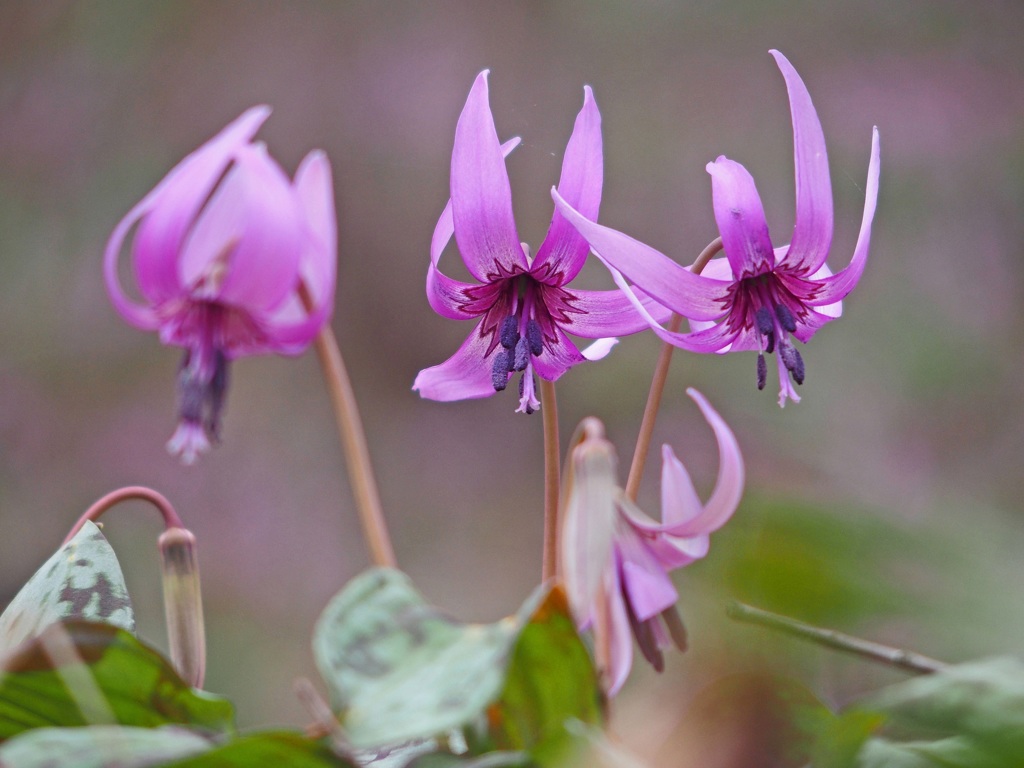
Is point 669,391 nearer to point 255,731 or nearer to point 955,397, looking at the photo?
point 955,397

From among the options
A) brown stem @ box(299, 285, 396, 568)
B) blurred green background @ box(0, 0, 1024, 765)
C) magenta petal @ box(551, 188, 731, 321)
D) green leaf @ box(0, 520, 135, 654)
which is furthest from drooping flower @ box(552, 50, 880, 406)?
blurred green background @ box(0, 0, 1024, 765)

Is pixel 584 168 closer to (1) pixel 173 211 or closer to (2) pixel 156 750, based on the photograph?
(1) pixel 173 211

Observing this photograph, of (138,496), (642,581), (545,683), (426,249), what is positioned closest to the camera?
(545,683)

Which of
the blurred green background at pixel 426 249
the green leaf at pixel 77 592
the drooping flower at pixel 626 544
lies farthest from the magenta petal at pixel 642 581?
the blurred green background at pixel 426 249

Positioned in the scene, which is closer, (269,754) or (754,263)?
(269,754)

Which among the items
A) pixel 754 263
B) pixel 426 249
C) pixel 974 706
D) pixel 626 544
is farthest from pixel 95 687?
pixel 426 249

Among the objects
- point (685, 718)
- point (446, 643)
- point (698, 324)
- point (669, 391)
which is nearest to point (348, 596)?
point (446, 643)
